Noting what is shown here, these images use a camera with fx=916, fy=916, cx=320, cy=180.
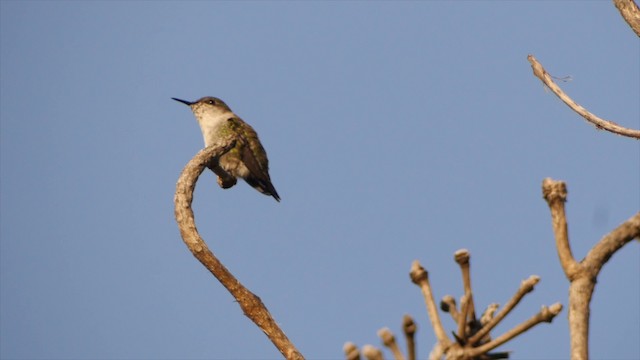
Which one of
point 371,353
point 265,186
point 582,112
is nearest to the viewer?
point 371,353

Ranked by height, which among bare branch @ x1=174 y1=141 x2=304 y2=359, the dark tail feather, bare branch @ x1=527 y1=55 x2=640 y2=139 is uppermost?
the dark tail feather

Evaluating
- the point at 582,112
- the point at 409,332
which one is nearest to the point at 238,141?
the point at 582,112

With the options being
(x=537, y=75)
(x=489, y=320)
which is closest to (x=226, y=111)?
(x=537, y=75)

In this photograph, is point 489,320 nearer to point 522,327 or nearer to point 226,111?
point 522,327

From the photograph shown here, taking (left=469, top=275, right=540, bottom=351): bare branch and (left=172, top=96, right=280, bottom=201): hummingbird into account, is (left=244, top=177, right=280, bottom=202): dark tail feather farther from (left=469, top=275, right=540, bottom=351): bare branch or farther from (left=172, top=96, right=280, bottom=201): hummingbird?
(left=469, top=275, right=540, bottom=351): bare branch

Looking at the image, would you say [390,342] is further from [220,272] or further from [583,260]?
[220,272]

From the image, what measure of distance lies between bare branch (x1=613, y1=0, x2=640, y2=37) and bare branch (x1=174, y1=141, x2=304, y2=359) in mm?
3167

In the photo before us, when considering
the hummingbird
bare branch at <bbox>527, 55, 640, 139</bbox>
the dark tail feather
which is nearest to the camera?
bare branch at <bbox>527, 55, 640, 139</bbox>

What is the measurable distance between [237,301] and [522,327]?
7.99ft

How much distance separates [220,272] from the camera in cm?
492

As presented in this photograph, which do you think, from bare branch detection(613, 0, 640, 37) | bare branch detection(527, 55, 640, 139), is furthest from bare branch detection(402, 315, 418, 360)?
bare branch detection(613, 0, 640, 37)

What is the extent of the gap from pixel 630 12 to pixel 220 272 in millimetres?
3466

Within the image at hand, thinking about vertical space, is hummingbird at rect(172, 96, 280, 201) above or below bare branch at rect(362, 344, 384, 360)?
above

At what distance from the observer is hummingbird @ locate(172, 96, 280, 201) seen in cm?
1155
